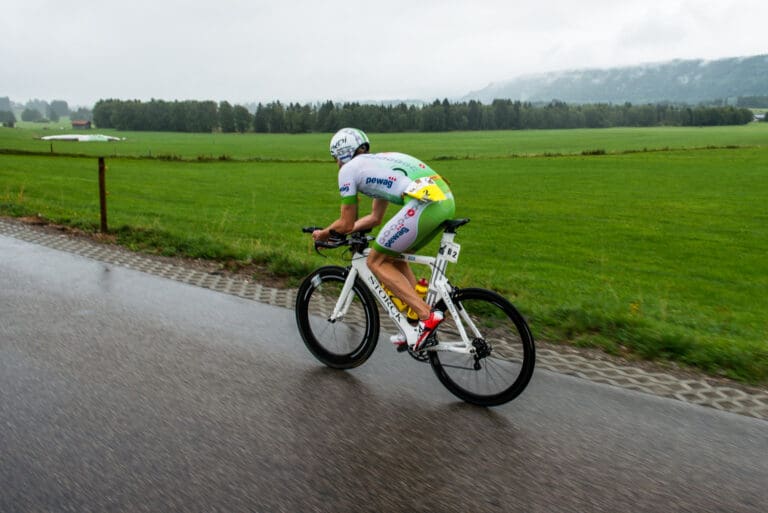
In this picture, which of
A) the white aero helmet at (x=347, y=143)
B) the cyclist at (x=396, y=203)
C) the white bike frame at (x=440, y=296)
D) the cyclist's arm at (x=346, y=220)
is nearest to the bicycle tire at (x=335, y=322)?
the white bike frame at (x=440, y=296)

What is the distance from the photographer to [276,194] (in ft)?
107

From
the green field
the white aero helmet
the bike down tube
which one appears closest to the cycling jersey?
the white aero helmet

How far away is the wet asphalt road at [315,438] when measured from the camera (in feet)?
11.2

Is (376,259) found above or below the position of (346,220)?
below

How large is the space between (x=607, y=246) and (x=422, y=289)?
15.9 meters

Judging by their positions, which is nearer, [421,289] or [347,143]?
[421,289]

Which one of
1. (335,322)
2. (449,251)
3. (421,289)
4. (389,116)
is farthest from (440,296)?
(389,116)

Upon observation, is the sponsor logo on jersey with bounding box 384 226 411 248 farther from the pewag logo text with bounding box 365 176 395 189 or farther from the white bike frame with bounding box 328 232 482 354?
the pewag logo text with bounding box 365 176 395 189

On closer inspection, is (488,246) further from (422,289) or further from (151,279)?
(422,289)

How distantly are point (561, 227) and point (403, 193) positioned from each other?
64.1 ft

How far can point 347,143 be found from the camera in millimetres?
5223

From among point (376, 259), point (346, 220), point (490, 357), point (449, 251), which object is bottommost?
point (490, 357)

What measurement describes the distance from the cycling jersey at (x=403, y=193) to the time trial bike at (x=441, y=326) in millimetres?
134

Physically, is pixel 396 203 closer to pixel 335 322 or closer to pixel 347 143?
pixel 347 143
